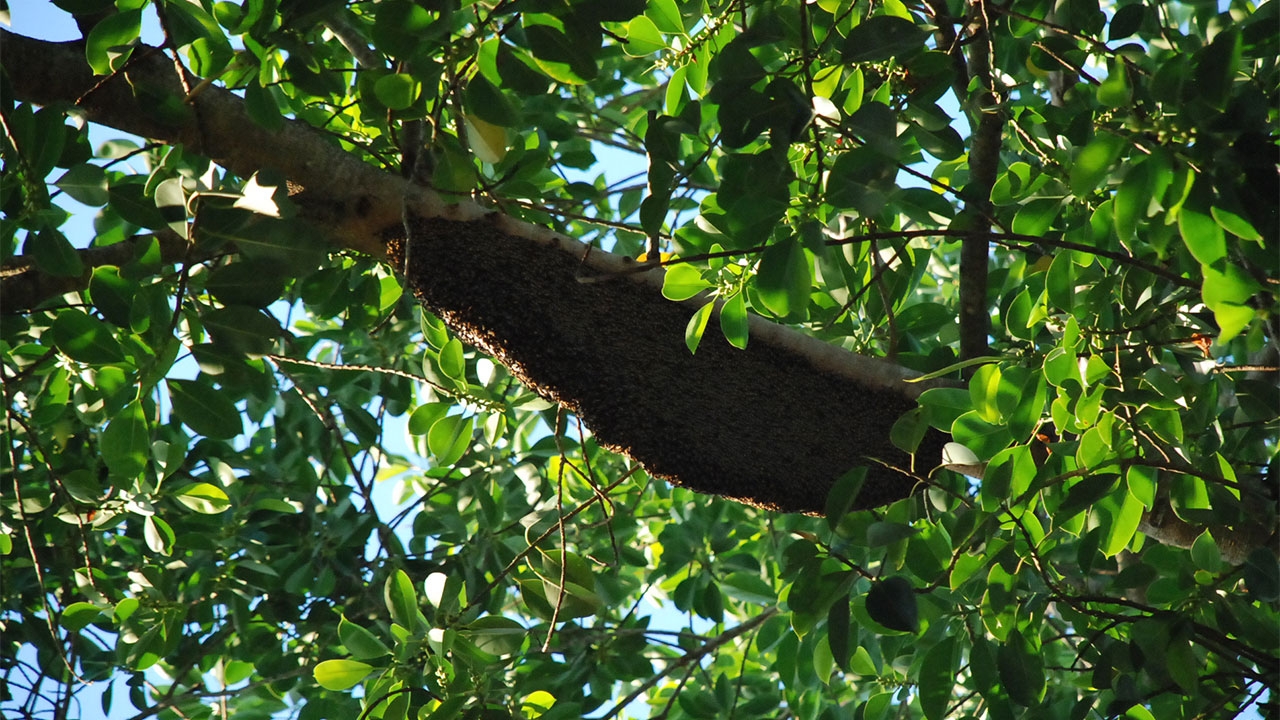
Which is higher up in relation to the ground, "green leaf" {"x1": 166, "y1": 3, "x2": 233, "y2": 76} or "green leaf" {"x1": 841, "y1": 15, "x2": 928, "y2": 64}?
"green leaf" {"x1": 166, "y1": 3, "x2": 233, "y2": 76}

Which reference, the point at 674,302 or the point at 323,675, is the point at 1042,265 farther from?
the point at 323,675

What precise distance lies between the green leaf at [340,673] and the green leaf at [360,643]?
19 mm

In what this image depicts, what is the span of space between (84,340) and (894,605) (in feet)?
3.47

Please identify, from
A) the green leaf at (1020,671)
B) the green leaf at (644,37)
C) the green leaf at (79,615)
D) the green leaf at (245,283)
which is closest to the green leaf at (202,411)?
the green leaf at (245,283)

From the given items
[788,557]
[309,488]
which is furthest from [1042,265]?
[309,488]

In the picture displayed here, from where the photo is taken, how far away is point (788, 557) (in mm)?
1326

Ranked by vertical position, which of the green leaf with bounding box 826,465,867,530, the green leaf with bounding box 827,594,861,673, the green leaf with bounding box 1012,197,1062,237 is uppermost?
the green leaf with bounding box 1012,197,1062,237

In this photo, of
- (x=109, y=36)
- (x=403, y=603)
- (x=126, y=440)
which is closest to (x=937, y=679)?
(x=403, y=603)

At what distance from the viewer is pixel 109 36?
1.30m

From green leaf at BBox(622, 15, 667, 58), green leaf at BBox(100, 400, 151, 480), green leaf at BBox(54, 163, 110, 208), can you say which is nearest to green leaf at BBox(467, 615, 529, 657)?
green leaf at BBox(100, 400, 151, 480)

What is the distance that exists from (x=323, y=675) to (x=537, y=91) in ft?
2.92

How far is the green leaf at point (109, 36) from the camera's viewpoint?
1.29 metres

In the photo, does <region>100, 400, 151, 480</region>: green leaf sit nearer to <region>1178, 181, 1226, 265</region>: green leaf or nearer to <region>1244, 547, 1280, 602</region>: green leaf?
<region>1178, 181, 1226, 265</region>: green leaf

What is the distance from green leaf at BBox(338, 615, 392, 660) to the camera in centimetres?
154
